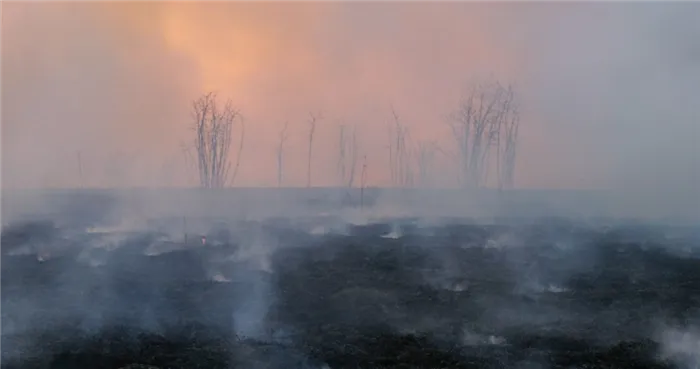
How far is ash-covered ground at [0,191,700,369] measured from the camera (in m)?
16.1

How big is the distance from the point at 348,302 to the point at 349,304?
22cm

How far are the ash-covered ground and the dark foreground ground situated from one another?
0.07 metres

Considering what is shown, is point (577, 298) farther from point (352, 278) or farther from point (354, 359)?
point (354, 359)

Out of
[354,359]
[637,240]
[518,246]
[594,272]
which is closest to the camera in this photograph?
[354,359]

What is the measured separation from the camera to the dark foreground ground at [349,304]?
16.0m

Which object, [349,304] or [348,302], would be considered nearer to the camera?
[349,304]

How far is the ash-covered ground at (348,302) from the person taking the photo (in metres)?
16.1

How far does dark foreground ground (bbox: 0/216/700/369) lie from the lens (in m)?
16.0

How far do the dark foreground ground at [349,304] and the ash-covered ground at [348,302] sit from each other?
0.07 meters

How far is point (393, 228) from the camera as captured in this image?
139ft

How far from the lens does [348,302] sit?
2086cm

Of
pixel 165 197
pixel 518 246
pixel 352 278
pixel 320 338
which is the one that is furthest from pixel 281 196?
pixel 320 338

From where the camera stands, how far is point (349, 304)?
20.6m

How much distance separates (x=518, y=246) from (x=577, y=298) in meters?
11.5
